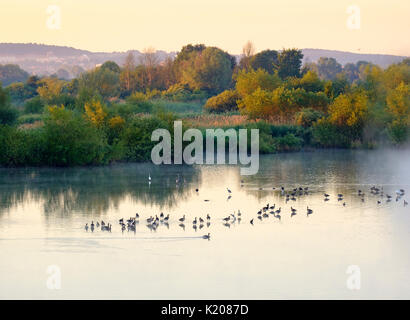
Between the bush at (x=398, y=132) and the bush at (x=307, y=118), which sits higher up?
the bush at (x=307, y=118)

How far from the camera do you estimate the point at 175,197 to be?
1848cm

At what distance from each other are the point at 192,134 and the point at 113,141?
379 cm

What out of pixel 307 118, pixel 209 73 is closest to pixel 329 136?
pixel 307 118

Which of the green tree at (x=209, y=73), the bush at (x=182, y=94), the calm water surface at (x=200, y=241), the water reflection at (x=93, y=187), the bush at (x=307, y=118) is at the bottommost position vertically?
the calm water surface at (x=200, y=241)

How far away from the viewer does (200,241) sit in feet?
43.1

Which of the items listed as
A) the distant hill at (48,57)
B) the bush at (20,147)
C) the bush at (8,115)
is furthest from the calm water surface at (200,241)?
the distant hill at (48,57)

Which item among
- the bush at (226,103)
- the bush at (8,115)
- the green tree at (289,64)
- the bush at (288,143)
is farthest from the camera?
the green tree at (289,64)

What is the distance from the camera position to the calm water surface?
34.0 ft

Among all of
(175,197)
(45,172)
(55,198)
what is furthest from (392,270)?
(45,172)

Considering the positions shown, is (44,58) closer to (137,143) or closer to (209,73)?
(209,73)

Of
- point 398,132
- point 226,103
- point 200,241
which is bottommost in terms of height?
point 200,241

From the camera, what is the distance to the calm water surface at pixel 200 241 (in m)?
10.4

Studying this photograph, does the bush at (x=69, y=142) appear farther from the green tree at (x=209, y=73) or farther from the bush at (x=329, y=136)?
the green tree at (x=209, y=73)
